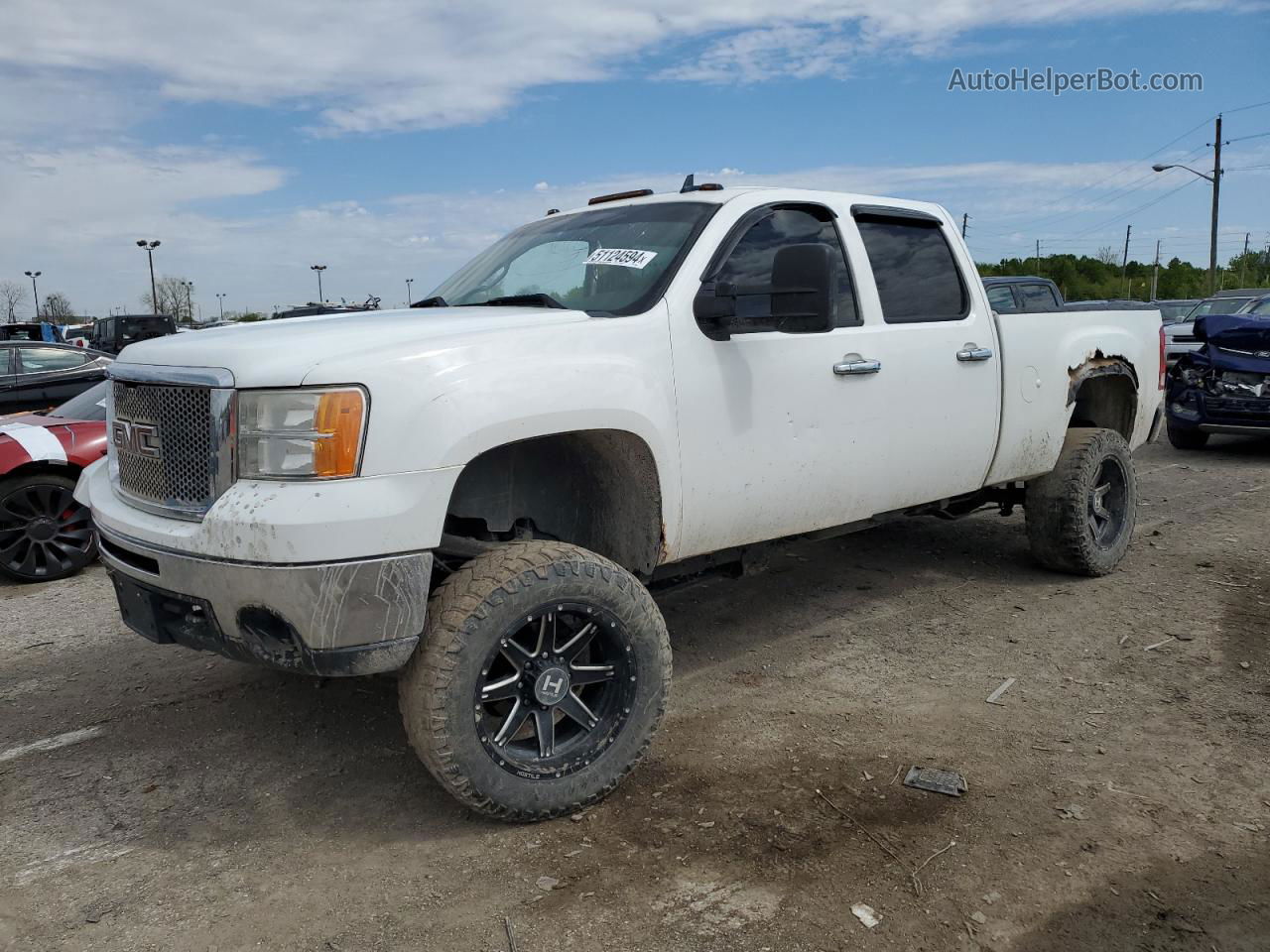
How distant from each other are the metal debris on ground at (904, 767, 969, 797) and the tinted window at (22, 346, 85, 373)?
381 inches

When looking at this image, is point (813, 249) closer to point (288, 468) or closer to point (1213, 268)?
point (288, 468)

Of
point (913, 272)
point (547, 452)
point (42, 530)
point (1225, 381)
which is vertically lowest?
point (42, 530)

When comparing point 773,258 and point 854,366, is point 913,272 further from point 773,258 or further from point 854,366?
point 773,258

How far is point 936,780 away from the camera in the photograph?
3.35 metres

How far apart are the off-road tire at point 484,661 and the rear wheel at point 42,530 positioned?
4.75 metres

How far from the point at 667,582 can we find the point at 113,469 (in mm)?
2115

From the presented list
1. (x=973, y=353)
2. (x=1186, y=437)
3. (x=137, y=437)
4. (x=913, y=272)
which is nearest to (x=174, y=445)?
(x=137, y=437)

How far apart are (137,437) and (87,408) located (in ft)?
15.0

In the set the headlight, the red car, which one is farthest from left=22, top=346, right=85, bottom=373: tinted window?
the headlight

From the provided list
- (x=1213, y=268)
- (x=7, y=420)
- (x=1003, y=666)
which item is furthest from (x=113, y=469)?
(x=1213, y=268)

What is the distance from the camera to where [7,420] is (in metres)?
7.06

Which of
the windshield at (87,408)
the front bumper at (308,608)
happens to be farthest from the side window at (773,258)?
the windshield at (87,408)

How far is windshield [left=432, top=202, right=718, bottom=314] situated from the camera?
3.64 m

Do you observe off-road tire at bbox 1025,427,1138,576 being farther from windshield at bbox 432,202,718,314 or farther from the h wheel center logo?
the h wheel center logo
